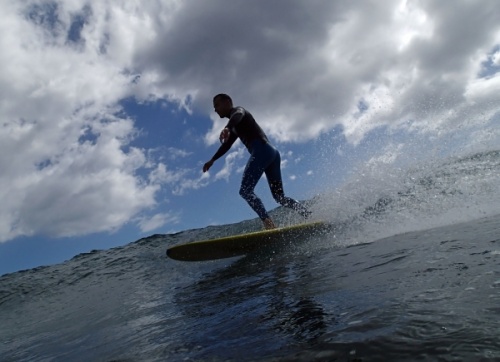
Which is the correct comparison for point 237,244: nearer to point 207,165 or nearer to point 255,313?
point 207,165

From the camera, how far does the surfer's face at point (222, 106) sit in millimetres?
6730

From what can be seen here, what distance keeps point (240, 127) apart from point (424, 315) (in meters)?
5.42

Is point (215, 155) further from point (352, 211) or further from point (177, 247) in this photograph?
point (352, 211)

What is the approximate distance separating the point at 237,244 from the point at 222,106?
8.73 ft

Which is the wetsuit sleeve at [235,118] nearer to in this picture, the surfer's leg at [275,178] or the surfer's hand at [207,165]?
the surfer's hand at [207,165]

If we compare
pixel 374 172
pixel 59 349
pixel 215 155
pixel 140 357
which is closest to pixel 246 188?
pixel 215 155

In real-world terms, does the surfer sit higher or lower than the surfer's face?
lower

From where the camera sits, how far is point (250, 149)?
676cm

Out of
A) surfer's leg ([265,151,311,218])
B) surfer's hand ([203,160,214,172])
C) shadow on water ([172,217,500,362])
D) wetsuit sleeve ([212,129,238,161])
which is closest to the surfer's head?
wetsuit sleeve ([212,129,238,161])

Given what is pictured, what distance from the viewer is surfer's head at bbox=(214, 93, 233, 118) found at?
6727 mm

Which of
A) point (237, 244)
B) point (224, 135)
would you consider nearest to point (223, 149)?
point (224, 135)

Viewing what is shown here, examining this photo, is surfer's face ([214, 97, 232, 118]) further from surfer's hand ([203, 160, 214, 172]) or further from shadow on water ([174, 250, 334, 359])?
shadow on water ([174, 250, 334, 359])

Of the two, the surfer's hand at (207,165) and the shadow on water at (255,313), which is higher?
the surfer's hand at (207,165)

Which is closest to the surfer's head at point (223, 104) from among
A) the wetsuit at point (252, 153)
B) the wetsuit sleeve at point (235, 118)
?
the wetsuit at point (252, 153)
